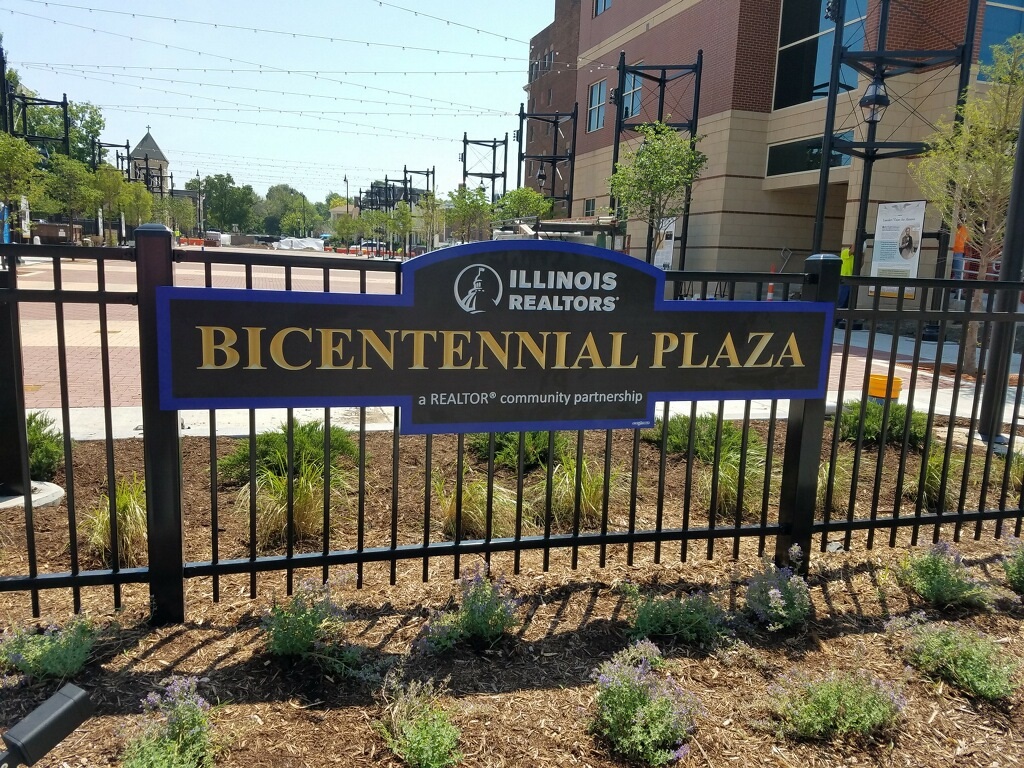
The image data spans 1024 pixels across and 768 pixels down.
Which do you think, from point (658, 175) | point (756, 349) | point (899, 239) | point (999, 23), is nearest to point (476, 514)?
point (756, 349)

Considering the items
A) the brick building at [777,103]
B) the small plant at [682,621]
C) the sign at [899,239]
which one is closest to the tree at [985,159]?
the sign at [899,239]

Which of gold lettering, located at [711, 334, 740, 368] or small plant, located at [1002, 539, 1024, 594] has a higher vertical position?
gold lettering, located at [711, 334, 740, 368]

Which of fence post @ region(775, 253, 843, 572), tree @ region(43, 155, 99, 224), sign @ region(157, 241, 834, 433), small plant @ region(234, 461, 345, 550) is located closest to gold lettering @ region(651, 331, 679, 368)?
sign @ region(157, 241, 834, 433)

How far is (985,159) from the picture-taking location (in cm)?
1163

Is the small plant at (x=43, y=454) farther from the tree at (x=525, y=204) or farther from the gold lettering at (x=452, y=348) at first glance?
the tree at (x=525, y=204)

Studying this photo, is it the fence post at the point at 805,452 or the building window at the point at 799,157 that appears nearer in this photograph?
the fence post at the point at 805,452

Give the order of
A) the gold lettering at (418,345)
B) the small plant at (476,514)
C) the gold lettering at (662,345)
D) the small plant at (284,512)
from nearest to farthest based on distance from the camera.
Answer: the gold lettering at (418,345)
the gold lettering at (662,345)
the small plant at (284,512)
the small plant at (476,514)

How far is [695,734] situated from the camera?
2.50 metres

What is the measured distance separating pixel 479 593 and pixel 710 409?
511cm

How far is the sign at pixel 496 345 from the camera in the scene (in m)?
2.83

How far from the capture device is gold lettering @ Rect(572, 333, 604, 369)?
127 inches

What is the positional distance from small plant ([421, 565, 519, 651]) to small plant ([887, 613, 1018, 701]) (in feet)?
5.35

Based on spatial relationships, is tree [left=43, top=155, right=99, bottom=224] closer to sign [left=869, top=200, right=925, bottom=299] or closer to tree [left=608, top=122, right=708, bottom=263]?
tree [left=608, top=122, right=708, bottom=263]

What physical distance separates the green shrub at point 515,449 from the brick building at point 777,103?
17402mm
